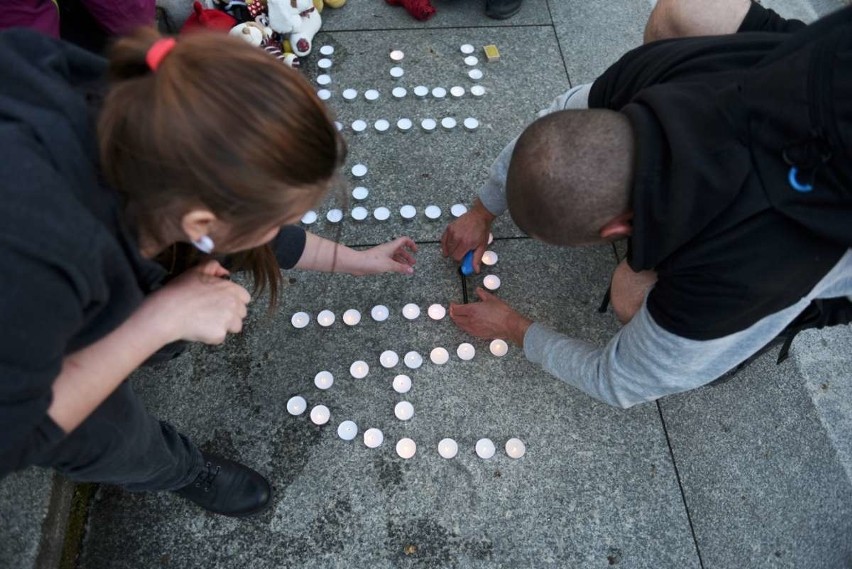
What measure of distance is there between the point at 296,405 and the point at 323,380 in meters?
0.13

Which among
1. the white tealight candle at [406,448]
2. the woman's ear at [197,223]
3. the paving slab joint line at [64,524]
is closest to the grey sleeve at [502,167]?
the white tealight candle at [406,448]

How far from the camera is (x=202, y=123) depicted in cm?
98

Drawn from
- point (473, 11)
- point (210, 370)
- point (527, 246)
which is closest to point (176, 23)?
point (473, 11)

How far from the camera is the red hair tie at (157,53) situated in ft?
3.29

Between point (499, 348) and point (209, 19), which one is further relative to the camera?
point (209, 19)

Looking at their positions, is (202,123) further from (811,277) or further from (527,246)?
(527,246)

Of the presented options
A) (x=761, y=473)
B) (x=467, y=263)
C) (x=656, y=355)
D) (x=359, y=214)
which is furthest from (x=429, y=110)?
(x=761, y=473)

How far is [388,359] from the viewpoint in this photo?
7.38 ft

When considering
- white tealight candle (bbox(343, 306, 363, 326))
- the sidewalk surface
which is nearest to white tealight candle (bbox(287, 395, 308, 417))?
the sidewalk surface

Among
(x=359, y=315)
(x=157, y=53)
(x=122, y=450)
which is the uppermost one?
(x=157, y=53)

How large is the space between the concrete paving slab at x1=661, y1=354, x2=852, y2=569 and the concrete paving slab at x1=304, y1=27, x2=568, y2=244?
1.09 m

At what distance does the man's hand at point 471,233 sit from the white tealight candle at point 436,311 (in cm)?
22

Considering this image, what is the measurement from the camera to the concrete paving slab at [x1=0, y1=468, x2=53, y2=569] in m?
1.74

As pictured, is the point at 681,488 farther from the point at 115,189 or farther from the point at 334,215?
the point at 115,189
